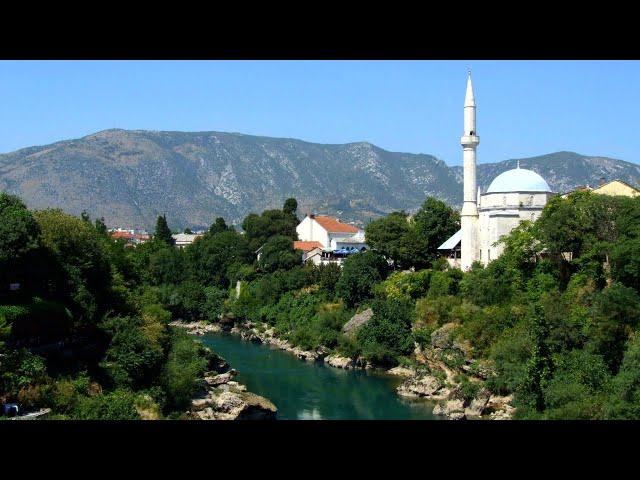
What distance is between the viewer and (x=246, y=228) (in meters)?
34.2

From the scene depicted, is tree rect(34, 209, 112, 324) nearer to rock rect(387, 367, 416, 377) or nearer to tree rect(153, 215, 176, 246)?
rock rect(387, 367, 416, 377)

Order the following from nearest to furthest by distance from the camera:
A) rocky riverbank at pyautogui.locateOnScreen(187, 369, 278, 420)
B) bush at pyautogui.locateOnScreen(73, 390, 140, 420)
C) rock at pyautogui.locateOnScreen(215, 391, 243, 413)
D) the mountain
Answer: bush at pyautogui.locateOnScreen(73, 390, 140, 420) < rocky riverbank at pyautogui.locateOnScreen(187, 369, 278, 420) < rock at pyautogui.locateOnScreen(215, 391, 243, 413) < the mountain

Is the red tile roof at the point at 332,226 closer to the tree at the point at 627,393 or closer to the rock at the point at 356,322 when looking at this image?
the rock at the point at 356,322

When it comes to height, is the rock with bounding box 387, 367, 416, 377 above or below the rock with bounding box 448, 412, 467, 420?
above

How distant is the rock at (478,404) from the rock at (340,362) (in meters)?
5.65

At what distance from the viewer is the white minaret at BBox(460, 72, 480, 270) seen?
67.6ft

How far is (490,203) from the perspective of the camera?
19438 mm

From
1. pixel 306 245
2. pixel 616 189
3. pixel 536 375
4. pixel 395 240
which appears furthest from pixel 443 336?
pixel 306 245

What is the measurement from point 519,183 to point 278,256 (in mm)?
12215

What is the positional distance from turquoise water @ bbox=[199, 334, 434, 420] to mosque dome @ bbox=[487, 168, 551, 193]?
5.19 metres

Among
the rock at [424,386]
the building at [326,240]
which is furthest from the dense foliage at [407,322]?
the building at [326,240]

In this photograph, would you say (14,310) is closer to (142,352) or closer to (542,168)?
(142,352)

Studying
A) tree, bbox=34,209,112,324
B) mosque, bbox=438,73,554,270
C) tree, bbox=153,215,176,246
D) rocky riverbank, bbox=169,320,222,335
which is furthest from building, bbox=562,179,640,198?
tree, bbox=153,215,176,246
